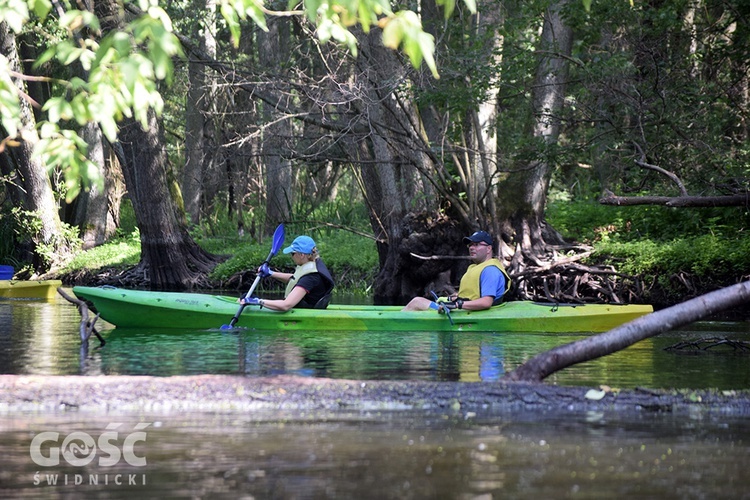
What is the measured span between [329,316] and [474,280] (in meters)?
1.70

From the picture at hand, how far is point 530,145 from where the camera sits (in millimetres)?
14781

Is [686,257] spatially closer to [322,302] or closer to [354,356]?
[322,302]

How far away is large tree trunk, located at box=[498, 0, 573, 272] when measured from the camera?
15.4 m

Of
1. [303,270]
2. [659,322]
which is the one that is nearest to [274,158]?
[303,270]

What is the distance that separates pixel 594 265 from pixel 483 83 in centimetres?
346

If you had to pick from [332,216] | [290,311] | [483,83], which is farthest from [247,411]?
[332,216]

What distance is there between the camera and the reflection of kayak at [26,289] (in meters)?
16.7

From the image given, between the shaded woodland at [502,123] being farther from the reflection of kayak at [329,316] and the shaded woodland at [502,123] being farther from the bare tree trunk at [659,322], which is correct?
the bare tree trunk at [659,322]

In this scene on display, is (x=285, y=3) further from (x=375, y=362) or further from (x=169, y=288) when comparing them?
(x=375, y=362)

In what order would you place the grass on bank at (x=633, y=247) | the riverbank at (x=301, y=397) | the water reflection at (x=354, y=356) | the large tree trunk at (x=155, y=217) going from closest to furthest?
1. the riverbank at (x=301, y=397)
2. the water reflection at (x=354, y=356)
3. the grass on bank at (x=633, y=247)
4. the large tree trunk at (x=155, y=217)

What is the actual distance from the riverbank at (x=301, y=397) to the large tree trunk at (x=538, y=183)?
385 inches

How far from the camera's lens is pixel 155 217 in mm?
20375

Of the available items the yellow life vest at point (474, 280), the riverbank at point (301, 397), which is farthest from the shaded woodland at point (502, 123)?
the riverbank at point (301, 397)

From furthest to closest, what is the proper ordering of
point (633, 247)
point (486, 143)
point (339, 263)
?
point (339, 263), point (486, 143), point (633, 247)
